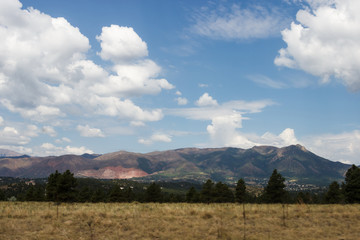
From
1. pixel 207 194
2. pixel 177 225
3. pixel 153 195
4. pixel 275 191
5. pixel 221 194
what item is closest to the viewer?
pixel 177 225

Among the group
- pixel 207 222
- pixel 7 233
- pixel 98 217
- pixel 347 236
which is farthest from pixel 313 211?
pixel 7 233

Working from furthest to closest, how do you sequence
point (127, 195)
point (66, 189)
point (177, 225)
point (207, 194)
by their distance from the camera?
point (127, 195), point (207, 194), point (66, 189), point (177, 225)

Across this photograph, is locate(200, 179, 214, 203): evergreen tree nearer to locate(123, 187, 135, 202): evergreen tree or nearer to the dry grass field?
locate(123, 187, 135, 202): evergreen tree

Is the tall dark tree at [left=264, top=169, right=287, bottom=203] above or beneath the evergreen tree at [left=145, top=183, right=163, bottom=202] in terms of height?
above

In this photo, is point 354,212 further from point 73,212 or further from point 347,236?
point 73,212

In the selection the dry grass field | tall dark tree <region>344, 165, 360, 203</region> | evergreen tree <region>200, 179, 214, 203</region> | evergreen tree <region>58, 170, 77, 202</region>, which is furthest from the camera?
evergreen tree <region>200, 179, 214, 203</region>

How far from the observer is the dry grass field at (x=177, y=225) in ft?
41.6

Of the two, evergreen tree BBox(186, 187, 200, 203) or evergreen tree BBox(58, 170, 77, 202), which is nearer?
evergreen tree BBox(58, 170, 77, 202)

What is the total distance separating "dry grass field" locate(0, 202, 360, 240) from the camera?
12695mm

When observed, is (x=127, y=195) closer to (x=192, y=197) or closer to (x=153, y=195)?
(x=153, y=195)

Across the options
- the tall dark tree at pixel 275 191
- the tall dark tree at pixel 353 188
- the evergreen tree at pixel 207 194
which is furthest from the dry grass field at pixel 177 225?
the evergreen tree at pixel 207 194

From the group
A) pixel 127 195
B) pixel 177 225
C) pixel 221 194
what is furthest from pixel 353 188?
pixel 127 195

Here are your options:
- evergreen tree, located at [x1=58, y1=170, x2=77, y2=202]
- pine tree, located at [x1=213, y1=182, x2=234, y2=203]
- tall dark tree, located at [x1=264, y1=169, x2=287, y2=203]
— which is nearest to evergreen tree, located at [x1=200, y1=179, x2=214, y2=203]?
pine tree, located at [x1=213, y1=182, x2=234, y2=203]

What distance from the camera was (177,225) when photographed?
14.5m
